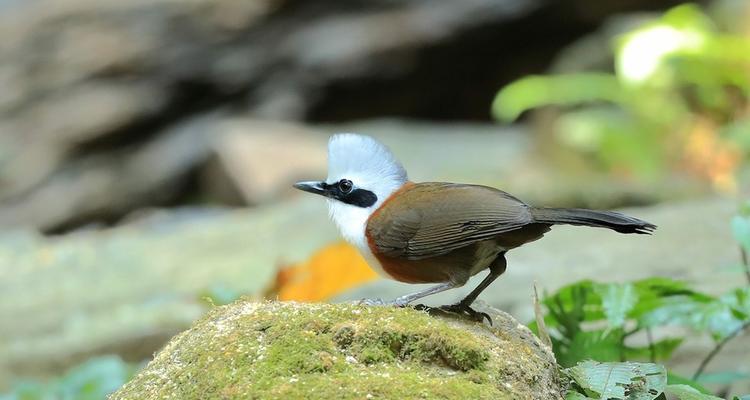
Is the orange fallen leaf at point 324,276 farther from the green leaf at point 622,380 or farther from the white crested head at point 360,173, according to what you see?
the green leaf at point 622,380

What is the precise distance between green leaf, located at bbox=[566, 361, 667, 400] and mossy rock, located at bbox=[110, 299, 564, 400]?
72 millimetres

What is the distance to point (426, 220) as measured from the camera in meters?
2.72

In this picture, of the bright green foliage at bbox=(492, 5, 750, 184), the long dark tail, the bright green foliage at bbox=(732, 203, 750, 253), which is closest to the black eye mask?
the long dark tail

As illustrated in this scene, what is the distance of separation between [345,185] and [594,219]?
2.41 feet

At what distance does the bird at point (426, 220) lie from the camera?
8.61 ft

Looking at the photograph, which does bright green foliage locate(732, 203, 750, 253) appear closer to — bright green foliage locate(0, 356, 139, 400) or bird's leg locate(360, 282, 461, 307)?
bird's leg locate(360, 282, 461, 307)

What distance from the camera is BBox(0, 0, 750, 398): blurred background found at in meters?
8.20

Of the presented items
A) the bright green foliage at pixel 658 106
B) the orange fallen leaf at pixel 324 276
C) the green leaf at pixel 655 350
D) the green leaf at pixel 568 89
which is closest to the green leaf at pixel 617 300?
the green leaf at pixel 655 350

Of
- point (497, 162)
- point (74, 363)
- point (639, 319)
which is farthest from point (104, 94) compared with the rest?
point (639, 319)

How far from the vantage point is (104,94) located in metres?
11.6

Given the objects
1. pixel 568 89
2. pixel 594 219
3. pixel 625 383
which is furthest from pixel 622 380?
pixel 568 89

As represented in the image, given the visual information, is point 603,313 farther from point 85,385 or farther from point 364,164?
point 85,385

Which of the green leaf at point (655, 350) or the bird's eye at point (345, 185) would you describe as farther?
the green leaf at point (655, 350)

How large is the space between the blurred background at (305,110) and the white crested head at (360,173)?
4.13 metres
